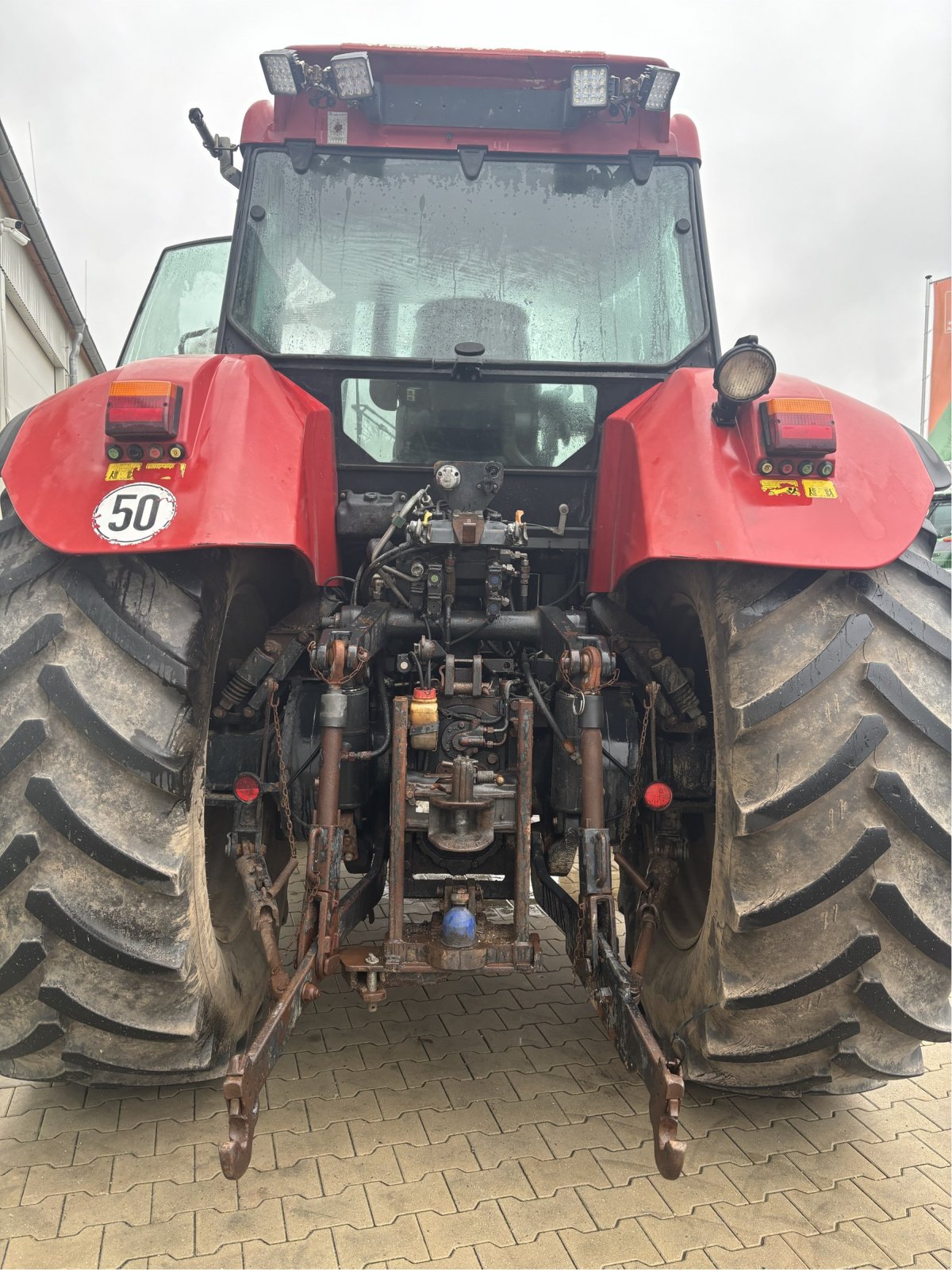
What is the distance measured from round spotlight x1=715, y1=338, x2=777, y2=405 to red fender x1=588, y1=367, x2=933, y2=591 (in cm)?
9

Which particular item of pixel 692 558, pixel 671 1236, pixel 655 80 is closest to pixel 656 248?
pixel 655 80

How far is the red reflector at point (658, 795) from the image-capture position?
2643 mm

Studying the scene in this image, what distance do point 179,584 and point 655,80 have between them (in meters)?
2.39

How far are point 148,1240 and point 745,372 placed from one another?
2466mm

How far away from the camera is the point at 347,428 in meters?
3.02

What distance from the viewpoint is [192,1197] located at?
221 centimetres

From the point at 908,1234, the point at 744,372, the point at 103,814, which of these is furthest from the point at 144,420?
the point at 908,1234

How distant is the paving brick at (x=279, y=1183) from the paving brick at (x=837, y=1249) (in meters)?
1.16

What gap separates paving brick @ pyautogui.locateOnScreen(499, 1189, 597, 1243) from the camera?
6.98 ft

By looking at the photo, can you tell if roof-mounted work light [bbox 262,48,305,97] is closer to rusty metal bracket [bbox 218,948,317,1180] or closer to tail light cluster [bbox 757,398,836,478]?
tail light cluster [bbox 757,398,836,478]

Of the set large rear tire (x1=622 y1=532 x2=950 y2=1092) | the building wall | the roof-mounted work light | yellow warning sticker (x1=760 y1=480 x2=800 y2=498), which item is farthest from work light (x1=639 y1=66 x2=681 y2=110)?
the building wall

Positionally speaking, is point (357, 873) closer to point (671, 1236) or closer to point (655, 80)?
point (671, 1236)

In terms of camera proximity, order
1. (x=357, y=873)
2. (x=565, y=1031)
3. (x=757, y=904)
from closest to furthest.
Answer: (x=757, y=904) < (x=357, y=873) < (x=565, y=1031)

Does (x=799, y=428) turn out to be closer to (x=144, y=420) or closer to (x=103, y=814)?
(x=144, y=420)
